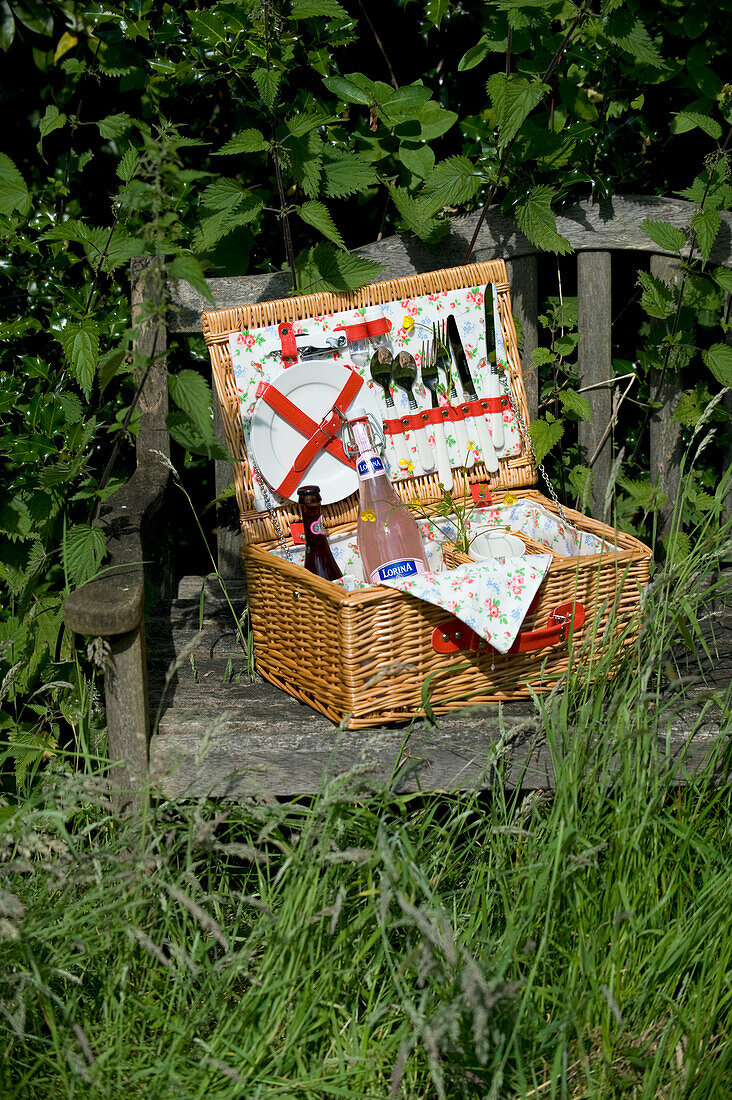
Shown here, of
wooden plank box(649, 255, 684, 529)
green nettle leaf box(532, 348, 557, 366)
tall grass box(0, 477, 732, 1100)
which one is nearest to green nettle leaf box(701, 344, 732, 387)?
wooden plank box(649, 255, 684, 529)

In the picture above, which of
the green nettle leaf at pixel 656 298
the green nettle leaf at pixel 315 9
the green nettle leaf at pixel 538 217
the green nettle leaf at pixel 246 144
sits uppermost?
the green nettle leaf at pixel 315 9

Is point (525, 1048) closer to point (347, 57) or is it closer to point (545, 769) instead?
point (545, 769)

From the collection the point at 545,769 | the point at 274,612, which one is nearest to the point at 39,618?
the point at 274,612

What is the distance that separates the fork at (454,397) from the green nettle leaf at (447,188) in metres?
0.28

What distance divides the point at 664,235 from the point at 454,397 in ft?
2.01

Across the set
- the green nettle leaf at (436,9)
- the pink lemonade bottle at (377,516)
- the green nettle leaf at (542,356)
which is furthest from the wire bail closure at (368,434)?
the green nettle leaf at (436,9)

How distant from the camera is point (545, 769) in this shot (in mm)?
1623

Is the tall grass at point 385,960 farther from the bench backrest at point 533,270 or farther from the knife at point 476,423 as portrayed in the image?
the bench backrest at point 533,270

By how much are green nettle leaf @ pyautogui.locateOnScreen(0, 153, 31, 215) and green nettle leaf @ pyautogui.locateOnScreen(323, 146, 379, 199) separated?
673 mm

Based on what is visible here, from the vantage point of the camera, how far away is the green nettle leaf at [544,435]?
234 centimetres

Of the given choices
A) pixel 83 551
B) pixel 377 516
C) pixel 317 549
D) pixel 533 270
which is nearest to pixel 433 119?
pixel 533 270

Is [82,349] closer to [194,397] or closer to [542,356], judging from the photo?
[194,397]

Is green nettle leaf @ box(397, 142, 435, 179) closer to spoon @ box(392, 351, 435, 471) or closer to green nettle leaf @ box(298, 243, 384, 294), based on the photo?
green nettle leaf @ box(298, 243, 384, 294)

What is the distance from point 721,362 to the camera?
2.33 metres
